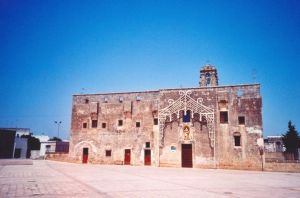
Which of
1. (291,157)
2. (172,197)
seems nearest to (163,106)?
(291,157)

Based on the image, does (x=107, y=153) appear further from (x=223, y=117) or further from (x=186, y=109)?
(x=223, y=117)

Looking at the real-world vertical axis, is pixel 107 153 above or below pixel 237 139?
below

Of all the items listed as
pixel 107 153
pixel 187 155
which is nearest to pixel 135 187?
pixel 187 155

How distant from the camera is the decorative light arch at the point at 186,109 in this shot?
26975 millimetres

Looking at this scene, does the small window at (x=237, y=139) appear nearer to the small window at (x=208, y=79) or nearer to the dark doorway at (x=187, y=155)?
the dark doorway at (x=187, y=155)

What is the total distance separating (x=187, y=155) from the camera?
27.4 metres

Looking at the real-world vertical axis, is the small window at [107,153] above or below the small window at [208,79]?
below

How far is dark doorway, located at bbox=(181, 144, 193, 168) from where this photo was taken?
27234 mm

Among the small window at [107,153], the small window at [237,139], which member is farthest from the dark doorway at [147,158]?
the small window at [237,139]

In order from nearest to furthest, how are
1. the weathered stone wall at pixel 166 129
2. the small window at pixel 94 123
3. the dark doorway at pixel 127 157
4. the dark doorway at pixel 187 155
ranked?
the weathered stone wall at pixel 166 129 → the dark doorway at pixel 187 155 → the dark doorway at pixel 127 157 → the small window at pixel 94 123

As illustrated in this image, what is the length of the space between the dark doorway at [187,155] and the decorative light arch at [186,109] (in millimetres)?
2360

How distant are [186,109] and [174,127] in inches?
93.8

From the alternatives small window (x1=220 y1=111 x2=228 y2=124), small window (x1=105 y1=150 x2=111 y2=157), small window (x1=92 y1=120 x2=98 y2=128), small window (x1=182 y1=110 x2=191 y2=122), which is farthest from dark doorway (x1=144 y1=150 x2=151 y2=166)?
small window (x1=220 y1=111 x2=228 y2=124)

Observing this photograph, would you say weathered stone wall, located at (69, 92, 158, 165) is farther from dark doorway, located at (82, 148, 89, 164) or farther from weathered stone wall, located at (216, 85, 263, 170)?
weathered stone wall, located at (216, 85, 263, 170)
